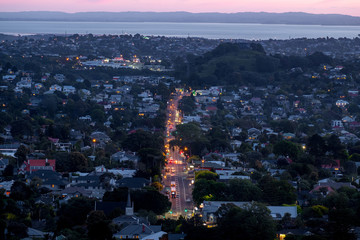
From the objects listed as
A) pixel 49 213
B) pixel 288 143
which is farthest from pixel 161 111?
pixel 49 213

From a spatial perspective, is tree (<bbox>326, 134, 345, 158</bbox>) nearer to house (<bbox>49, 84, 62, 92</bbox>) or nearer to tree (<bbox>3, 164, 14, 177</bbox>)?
tree (<bbox>3, 164, 14, 177</bbox>)

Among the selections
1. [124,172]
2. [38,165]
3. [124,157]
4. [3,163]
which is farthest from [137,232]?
[124,157]

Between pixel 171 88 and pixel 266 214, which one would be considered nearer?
pixel 266 214

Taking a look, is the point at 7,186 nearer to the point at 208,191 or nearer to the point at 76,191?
the point at 76,191

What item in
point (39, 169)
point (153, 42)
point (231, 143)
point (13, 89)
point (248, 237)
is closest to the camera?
point (248, 237)

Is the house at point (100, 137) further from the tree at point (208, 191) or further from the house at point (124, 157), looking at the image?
the tree at point (208, 191)

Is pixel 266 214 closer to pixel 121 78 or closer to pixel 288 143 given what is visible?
pixel 288 143

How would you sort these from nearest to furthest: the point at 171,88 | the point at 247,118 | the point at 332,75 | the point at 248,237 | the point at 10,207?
1. the point at 248,237
2. the point at 10,207
3. the point at 247,118
4. the point at 171,88
5. the point at 332,75
